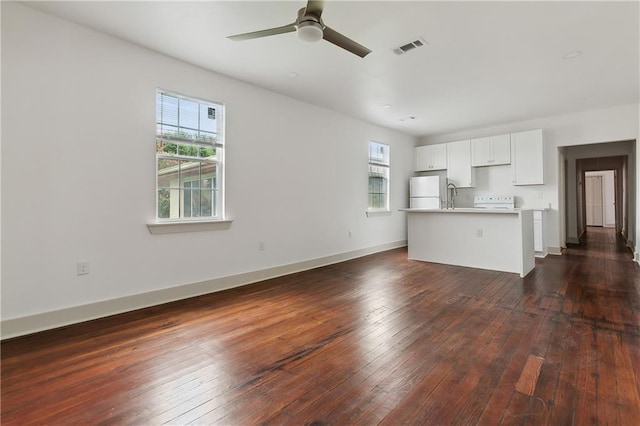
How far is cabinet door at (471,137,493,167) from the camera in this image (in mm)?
6496

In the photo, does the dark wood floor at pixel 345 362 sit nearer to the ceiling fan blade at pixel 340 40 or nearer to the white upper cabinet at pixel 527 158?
the ceiling fan blade at pixel 340 40

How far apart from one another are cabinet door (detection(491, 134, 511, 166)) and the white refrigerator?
1193 mm

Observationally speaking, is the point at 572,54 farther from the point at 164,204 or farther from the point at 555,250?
the point at 164,204

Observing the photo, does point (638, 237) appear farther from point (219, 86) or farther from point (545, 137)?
point (219, 86)

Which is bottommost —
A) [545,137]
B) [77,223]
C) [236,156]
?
[77,223]

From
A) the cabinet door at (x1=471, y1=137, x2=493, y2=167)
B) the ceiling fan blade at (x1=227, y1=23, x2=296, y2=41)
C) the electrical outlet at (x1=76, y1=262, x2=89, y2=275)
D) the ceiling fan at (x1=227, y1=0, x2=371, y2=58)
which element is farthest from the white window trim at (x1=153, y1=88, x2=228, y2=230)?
the cabinet door at (x1=471, y1=137, x2=493, y2=167)

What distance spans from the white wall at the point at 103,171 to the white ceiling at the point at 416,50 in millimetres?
285

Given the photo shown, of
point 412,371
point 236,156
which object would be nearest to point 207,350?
point 412,371

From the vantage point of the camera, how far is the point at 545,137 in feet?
19.9

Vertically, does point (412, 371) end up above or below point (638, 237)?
below

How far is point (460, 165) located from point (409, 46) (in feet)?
14.5

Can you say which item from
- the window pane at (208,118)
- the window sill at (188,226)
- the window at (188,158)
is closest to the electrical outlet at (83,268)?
the window sill at (188,226)

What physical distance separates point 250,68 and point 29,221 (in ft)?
8.82

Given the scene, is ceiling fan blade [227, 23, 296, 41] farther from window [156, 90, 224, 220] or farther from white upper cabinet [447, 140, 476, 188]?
white upper cabinet [447, 140, 476, 188]
